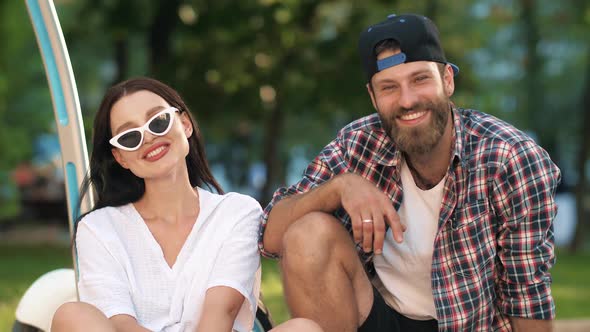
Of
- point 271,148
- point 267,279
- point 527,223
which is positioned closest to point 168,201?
point 527,223

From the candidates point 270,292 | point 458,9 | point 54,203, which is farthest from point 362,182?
point 54,203

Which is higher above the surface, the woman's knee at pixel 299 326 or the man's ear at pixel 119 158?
the man's ear at pixel 119 158

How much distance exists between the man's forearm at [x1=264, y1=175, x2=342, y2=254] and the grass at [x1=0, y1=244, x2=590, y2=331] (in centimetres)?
308

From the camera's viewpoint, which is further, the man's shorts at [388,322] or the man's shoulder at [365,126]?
the man's shoulder at [365,126]

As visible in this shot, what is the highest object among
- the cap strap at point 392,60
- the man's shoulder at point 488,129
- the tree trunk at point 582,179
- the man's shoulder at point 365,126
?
the cap strap at point 392,60

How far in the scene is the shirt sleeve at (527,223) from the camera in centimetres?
303

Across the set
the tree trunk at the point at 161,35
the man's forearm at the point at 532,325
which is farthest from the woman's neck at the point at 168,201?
the tree trunk at the point at 161,35

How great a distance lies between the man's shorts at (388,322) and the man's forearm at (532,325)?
0.96 ft

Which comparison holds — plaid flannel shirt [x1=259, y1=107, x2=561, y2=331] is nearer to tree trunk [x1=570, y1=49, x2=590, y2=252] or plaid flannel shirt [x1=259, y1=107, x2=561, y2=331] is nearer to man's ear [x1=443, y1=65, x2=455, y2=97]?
man's ear [x1=443, y1=65, x2=455, y2=97]

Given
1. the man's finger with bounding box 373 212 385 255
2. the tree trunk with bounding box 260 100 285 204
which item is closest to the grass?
the tree trunk with bounding box 260 100 285 204

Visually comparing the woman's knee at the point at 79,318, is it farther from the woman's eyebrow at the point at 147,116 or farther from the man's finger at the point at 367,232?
the man's finger at the point at 367,232

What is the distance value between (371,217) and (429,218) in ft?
1.48

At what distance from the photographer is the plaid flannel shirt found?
3037 mm

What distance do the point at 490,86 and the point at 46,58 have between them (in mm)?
18372
